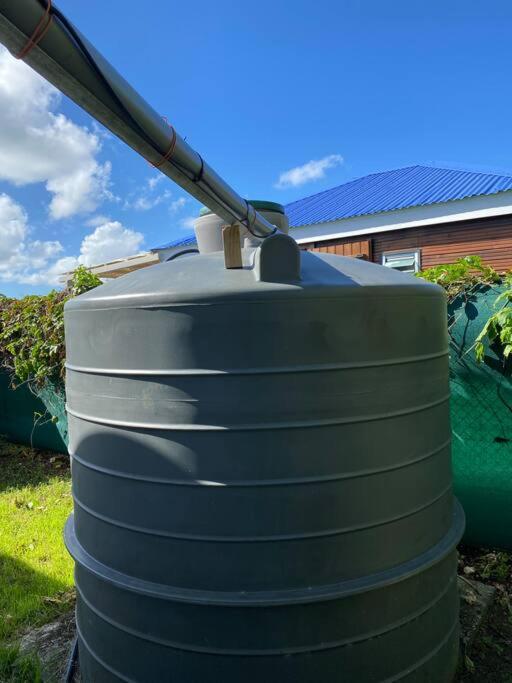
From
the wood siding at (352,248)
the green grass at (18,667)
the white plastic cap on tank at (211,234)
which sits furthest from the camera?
the wood siding at (352,248)

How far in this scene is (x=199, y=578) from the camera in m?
1.68

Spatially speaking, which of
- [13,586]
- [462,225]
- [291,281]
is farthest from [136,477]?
[462,225]

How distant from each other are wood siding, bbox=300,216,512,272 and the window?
3.3 inches

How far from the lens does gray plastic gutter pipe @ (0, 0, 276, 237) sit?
1.38 metres

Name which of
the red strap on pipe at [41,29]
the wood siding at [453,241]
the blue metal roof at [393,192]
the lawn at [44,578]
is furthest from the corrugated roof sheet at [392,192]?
the red strap on pipe at [41,29]

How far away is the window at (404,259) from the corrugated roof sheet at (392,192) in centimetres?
87

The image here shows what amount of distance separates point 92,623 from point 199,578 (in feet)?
2.08

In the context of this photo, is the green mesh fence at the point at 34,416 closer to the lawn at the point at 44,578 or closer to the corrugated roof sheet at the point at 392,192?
the lawn at the point at 44,578

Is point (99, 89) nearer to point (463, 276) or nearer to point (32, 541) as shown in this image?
point (463, 276)

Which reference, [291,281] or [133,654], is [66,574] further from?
[291,281]

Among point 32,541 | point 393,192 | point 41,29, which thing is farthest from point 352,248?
point 41,29

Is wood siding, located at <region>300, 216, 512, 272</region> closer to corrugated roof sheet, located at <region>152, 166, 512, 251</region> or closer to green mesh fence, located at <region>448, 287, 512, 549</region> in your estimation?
corrugated roof sheet, located at <region>152, 166, 512, 251</region>

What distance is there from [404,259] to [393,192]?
8.23 feet

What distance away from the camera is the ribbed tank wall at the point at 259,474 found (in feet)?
5.34
